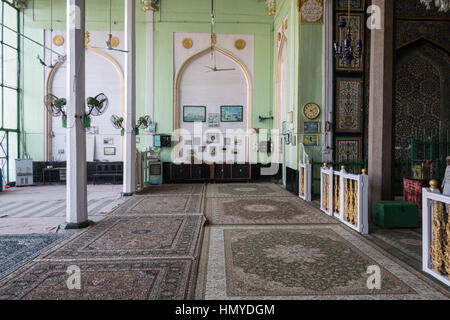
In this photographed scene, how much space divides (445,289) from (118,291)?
8.44ft

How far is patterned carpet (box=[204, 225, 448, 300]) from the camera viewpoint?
90.4 inches

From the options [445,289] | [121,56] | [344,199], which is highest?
[121,56]

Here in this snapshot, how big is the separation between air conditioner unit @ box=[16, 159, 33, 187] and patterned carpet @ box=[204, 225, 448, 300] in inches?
307

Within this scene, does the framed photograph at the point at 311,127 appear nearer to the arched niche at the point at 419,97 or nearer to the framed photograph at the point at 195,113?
the arched niche at the point at 419,97

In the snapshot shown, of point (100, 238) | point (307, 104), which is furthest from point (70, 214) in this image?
point (307, 104)

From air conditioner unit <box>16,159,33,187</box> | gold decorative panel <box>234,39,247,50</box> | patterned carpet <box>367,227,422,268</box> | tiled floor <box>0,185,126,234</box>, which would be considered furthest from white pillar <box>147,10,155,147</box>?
patterned carpet <box>367,227,422,268</box>

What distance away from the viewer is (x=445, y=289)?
2.36 m

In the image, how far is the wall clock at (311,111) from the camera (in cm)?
731

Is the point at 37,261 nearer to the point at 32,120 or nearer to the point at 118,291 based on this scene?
the point at 118,291

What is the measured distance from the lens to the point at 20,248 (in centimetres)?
330

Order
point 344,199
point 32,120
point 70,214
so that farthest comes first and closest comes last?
point 32,120 → point 344,199 → point 70,214

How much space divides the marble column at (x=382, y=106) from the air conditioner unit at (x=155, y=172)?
6.40 m

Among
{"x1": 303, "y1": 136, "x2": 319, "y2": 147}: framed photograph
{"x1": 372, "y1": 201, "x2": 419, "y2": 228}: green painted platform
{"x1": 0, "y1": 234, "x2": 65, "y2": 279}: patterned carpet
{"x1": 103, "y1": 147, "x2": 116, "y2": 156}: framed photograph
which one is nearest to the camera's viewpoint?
{"x1": 0, "y1": 234, "x2": 65, "y2": 279}: patterned carpet

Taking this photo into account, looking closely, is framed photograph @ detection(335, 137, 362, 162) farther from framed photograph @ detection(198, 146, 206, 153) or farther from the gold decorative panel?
the gold decorative panel
